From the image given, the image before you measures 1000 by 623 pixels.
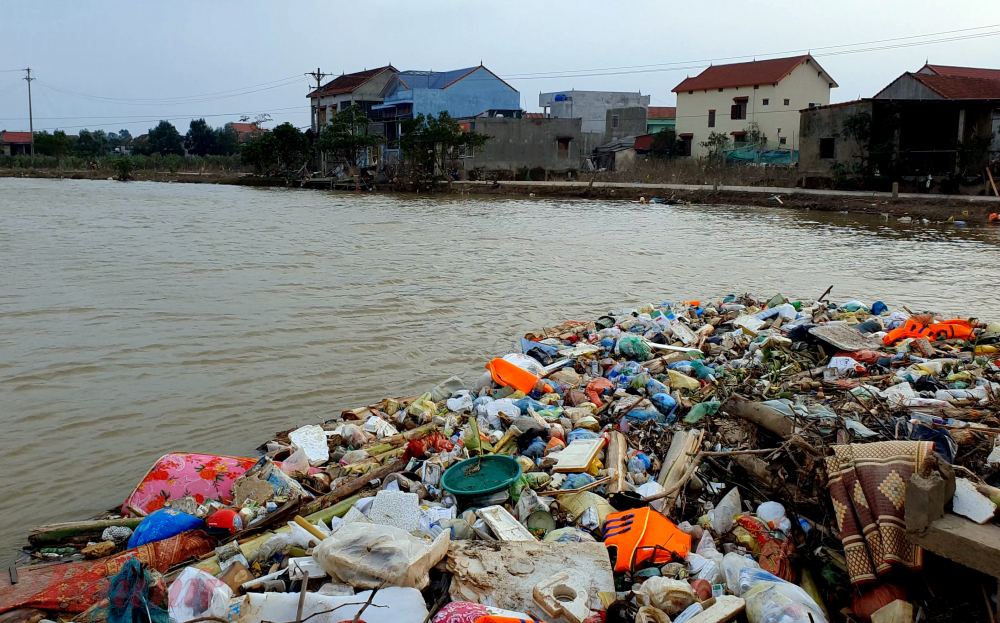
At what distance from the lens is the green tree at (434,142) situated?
1192 inches

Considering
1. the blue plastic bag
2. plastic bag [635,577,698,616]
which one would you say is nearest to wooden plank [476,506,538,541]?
plastic bag [635,577,698,616]

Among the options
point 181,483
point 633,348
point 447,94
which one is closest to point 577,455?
point 181,483

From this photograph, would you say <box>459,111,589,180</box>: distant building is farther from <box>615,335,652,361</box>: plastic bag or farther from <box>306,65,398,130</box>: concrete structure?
<box>615,335,652,361</box>: plastic bag

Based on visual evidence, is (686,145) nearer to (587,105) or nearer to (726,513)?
(587,105)

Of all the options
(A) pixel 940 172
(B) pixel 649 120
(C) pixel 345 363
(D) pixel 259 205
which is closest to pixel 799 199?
(A) pixel 940 172

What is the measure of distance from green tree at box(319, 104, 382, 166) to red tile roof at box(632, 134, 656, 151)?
42.1 feet

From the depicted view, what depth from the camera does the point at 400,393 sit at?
5688 millimetres

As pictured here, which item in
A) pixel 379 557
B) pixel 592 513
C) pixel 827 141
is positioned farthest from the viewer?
pixel 827 141

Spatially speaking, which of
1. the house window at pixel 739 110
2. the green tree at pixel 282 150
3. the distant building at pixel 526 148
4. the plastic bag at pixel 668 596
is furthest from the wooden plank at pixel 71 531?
the green tree at pixel 282 150

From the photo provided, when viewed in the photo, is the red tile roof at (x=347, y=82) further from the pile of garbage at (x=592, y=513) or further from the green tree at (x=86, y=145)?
the pile of garbage at (x=592, y=513)

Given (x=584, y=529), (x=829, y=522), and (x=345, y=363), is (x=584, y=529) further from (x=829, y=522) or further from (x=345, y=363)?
(x=345, y=363)

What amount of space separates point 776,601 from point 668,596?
12.6 inches

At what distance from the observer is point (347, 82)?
43344mm

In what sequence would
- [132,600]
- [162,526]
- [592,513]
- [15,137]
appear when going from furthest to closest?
[15,137], [162,526], [592,513], [132,600]
